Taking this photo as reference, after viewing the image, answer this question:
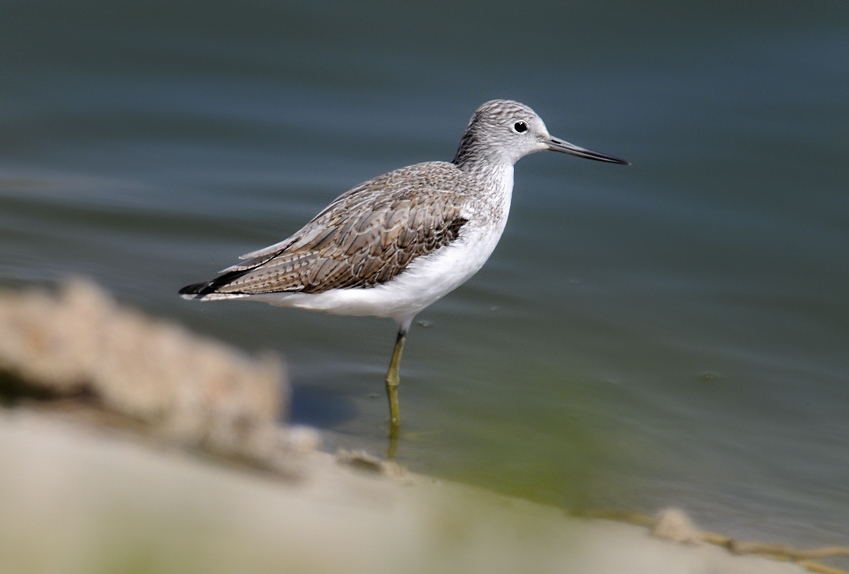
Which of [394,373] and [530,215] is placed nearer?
[394,373]

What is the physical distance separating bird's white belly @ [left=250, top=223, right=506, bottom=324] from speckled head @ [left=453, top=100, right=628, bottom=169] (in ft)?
2.25

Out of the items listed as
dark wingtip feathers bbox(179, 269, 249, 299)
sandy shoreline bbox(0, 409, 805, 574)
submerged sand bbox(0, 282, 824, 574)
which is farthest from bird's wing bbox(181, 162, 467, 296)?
sandy shoreline bbox(0, 409, 805, 574)

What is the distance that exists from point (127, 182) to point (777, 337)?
16.8ft

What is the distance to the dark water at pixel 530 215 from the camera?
231 inches

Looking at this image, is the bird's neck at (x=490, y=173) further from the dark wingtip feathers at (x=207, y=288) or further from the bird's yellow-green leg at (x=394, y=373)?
the dark wingtip feathers at (x=207, y=288)

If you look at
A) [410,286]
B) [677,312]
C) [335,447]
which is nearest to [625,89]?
[677,312]

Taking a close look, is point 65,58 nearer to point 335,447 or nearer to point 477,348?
point 477,348

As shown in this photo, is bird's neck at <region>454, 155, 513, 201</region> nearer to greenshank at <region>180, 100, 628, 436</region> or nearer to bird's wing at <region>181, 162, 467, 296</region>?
greenshank at <region>180, 100, 628, 436</region>

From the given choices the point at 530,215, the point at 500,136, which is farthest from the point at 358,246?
the point at 530,215

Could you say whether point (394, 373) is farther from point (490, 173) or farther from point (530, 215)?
point (530, 215)

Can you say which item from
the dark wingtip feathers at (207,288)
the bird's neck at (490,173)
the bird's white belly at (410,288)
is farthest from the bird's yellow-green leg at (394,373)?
the dark wingtip feathers at (207,288)

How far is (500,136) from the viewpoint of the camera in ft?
21.0

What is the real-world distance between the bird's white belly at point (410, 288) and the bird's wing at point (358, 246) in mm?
39

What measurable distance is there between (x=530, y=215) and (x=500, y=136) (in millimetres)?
2413
